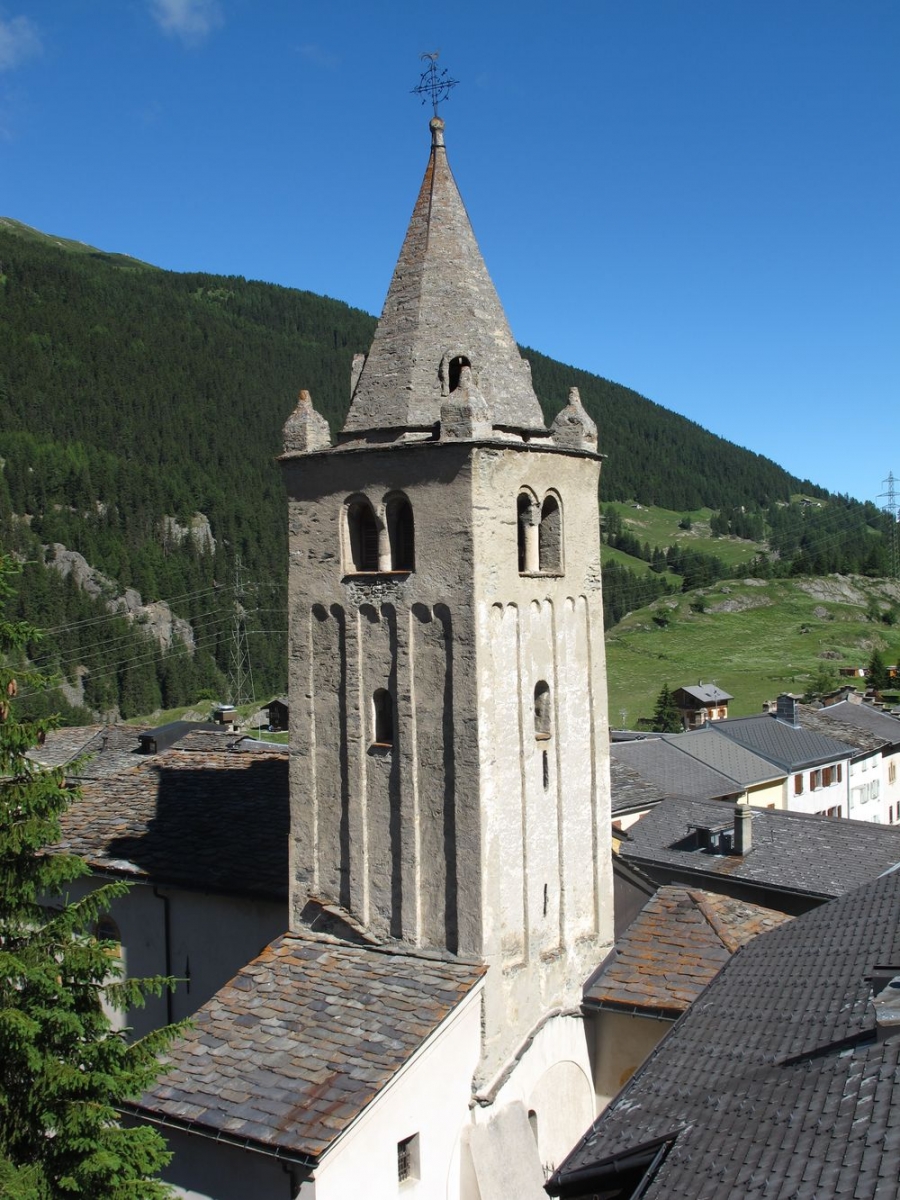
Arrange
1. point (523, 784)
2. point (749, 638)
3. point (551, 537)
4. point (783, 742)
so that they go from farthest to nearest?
point (749, 638) → point (783, 742) → point (551, 537) → point (523, 784)

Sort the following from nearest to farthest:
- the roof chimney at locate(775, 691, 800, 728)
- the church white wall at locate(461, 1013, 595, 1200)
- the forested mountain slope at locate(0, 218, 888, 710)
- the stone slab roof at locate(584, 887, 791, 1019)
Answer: the church white wall at locate(461, 1013, 595, 1200) → the stone slab roof at locate(584, 887, 791, 1019) → the roof chimney at locate(775, 691, 800, 728) → the forested mountain slope at locate(0, 218, 888, 710)

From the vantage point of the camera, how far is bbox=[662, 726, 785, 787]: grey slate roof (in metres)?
52.7

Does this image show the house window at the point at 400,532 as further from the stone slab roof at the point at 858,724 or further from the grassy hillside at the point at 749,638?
the grassy hillside at the point at 749,638

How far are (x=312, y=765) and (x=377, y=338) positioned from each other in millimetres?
7487

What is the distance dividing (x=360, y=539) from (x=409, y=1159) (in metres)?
9.55

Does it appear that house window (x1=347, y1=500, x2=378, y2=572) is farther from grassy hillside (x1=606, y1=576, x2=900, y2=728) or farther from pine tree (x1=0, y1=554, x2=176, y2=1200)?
grassy hillside (x1=606, y1=576, x2=900, y2=728)

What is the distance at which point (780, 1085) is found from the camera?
11.8 meters

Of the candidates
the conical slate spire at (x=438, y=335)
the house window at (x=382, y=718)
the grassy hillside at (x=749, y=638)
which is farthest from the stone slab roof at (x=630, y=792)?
the grassy hillside at (x=749, y=638)

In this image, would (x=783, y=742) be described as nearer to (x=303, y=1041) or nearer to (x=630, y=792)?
(x=630, y=792)

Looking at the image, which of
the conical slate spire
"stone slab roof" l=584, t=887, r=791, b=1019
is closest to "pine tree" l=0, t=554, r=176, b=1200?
the conical slate spire

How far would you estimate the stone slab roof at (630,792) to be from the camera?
3775 centimetres

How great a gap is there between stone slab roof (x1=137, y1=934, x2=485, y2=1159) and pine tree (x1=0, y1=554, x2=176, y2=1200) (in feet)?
6.40

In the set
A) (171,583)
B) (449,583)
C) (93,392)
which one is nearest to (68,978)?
(449,583)

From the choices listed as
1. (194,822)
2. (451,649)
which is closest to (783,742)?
(194,822)
